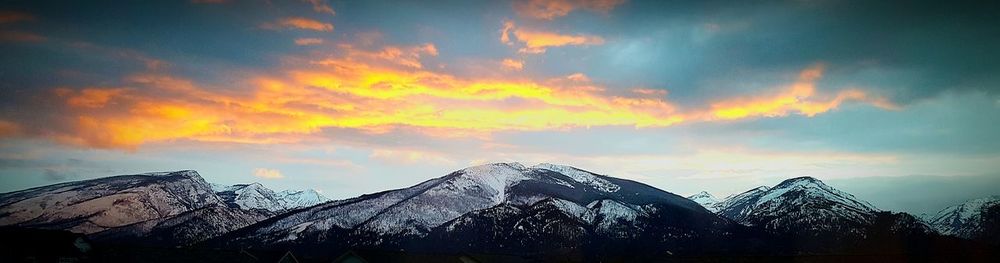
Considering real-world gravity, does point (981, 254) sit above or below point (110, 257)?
above

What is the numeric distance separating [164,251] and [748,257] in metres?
72.3

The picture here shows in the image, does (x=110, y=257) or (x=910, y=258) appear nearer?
A: (x=110, y=257)

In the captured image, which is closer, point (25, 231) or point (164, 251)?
point (25, 231)

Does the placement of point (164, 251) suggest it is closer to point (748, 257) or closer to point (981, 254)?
point (748, 257)

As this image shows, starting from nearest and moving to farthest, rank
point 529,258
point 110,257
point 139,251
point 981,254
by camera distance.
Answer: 1. point 110,257
2. point 139,251
3. point 981,254
4. point 529,258

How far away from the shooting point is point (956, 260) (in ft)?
264

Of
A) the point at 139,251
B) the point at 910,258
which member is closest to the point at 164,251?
the point at 139,251

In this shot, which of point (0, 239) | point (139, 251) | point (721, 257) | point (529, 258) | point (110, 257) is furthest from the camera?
point (529, 258)

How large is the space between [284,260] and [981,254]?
312 feet

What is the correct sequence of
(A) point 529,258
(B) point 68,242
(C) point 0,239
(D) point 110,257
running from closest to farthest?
(C) point 0,239 < (B) point 68,242 < (D) point 110,257 < (A) point 529,258

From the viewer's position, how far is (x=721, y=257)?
79750 millimetres

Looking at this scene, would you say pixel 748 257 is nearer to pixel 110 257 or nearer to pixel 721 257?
pixel 721 257

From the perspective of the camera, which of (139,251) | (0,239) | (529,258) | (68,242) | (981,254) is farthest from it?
(529,258)

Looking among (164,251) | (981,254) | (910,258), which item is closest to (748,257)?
(910,258)
